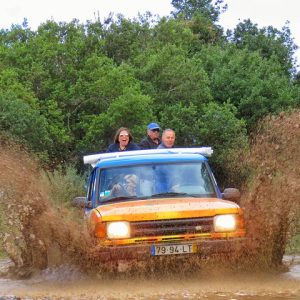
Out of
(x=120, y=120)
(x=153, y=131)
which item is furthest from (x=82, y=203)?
(x=120, y=120)

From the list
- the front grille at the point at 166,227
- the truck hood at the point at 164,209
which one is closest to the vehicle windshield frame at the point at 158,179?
the truck hood at the point at 164,209

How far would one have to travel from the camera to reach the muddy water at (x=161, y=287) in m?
7.73

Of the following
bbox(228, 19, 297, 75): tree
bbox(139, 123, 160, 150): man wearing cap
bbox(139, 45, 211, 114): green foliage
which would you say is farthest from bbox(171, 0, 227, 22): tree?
bbox(139, 123, 160, 150): man wearing cap

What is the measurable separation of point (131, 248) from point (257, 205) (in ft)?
5.95

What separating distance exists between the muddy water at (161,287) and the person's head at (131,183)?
40.0 inches

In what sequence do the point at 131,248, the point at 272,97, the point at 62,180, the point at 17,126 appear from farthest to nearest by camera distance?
1. the point at 272,97
2. the point at 17,126
3. the point at 62,180
4. the point at 131,248

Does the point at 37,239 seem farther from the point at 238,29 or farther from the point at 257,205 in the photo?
the point at 238,29

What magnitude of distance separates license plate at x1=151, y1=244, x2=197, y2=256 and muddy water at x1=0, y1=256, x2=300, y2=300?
1.22 ft

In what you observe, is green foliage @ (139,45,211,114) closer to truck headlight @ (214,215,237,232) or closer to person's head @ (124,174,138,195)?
person's head @ (124,174,138,195)

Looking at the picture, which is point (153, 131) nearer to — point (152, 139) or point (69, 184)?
point (152, 139)

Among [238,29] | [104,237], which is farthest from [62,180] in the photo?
[238,29]

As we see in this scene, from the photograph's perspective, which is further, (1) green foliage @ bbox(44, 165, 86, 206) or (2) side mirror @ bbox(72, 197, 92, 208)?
(1) green foliage @ bbox(44, 165, 86, 206)

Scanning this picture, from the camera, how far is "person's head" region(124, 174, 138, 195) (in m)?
9.01

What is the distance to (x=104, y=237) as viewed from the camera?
8133mm
